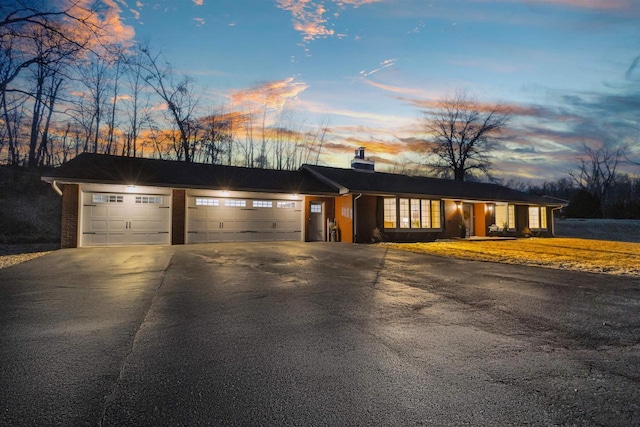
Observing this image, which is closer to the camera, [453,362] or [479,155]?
[453,362]

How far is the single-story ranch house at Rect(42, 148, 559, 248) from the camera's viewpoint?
552 inches

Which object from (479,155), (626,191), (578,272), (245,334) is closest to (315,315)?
(245,334)

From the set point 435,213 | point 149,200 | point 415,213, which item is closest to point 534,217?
point 435,213

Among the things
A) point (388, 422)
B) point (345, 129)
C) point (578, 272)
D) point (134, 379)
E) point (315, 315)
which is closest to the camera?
point (388, 422)

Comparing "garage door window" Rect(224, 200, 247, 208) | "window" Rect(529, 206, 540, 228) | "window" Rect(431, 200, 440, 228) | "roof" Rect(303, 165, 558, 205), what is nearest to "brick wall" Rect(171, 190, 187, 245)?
"garage door window" Rect(224, 200, 247, 208)

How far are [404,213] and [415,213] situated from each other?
0.85 m

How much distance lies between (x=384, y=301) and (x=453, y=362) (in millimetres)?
2413

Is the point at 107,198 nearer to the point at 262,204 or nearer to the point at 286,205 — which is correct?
the point at 262,204

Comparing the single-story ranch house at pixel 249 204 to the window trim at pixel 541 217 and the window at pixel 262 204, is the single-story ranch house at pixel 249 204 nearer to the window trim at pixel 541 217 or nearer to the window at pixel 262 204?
the window at pixel 262 204

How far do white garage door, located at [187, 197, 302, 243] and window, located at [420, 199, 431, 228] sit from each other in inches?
278

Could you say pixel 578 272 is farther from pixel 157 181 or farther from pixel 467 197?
pixel 157 181

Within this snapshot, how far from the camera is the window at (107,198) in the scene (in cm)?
1405

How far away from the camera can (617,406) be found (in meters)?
2.46

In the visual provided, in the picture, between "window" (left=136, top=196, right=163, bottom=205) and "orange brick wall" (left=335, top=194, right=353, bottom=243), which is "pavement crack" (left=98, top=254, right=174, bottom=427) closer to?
"window" (left=136, top=196, right=163, bottom=205)
